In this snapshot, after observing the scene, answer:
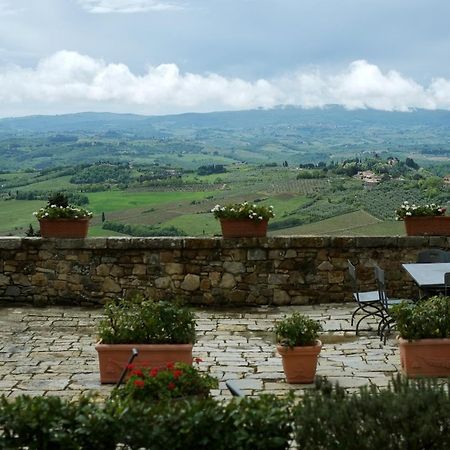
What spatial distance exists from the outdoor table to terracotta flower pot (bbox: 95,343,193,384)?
102 inches

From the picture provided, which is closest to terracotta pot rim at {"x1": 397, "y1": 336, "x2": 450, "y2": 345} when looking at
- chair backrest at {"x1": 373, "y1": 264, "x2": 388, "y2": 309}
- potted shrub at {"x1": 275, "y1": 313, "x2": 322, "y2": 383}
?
potted shrub at {"x1": 275, "y1": 313, "x2": 322, "y2": 383}

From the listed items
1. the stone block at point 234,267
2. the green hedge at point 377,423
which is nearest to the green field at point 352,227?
the stone block at point 234,267

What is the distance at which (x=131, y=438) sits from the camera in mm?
3758

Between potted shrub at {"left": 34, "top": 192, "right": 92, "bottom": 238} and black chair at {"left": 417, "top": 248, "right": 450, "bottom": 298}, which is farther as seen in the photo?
potted shrub at {"left": 34, "top": 192, "right": 92, "bottom": 238}

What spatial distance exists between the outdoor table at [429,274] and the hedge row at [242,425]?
12.5 ft

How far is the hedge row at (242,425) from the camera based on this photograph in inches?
144

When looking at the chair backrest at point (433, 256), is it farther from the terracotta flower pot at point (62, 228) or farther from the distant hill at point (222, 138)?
the distant hill at point (222, 138)

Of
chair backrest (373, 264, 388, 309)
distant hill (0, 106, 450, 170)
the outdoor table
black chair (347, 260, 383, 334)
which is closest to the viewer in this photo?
the outdoor table

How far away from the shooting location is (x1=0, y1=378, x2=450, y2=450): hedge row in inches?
144

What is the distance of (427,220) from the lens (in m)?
10.3

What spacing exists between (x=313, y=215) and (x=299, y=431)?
11.5m

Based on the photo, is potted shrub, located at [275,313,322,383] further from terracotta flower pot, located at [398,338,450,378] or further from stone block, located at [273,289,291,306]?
stone block, located at [273,289,291,306]

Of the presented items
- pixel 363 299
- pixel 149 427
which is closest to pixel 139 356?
pixel 149 427

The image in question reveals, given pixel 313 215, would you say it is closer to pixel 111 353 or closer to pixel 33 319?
pixel 33 319
